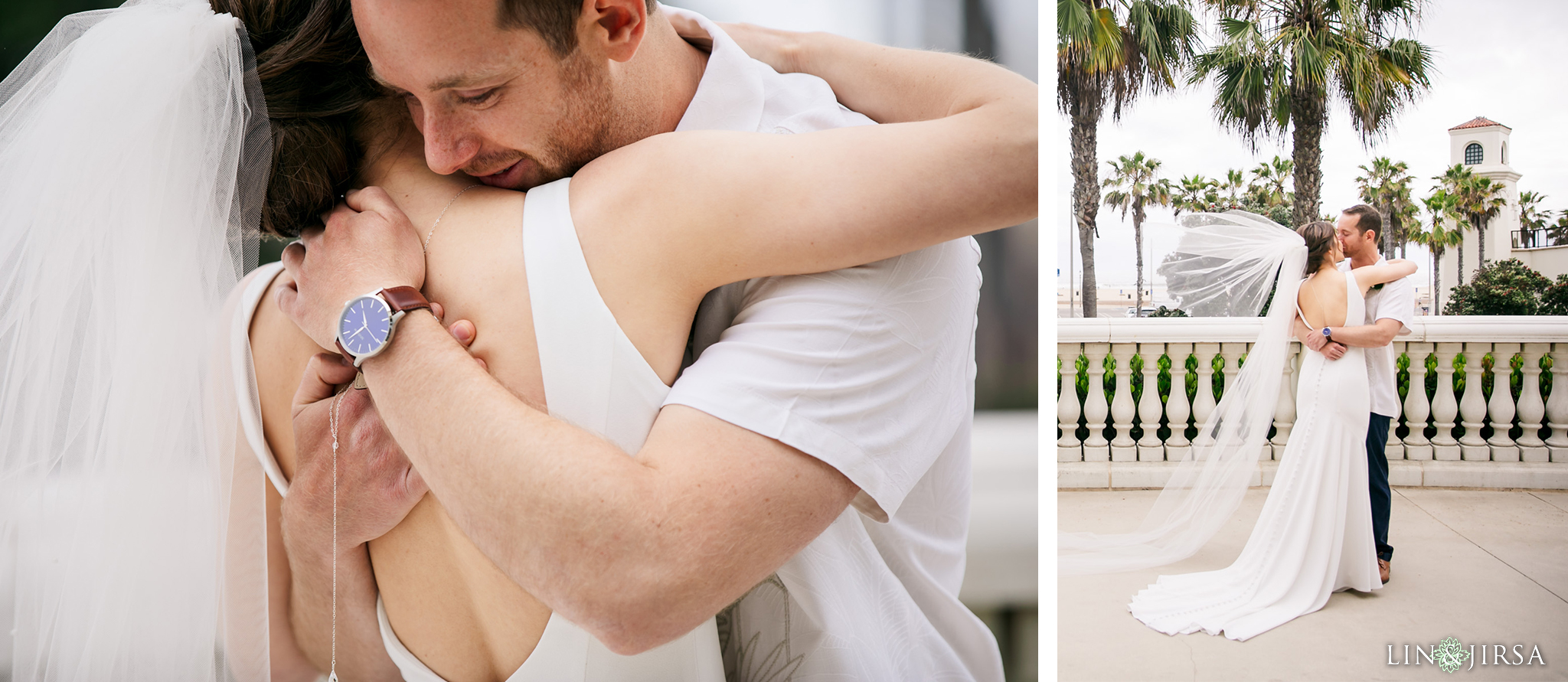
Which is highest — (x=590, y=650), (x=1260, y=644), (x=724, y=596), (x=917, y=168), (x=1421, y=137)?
(x=1421, y=137)

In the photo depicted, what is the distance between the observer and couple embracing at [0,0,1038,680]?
0.81 meters

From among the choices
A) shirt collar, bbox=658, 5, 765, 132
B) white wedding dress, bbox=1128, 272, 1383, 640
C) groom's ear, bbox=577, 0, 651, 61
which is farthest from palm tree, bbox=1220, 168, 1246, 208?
groom's ear, bbox=577, 0, 651, 61

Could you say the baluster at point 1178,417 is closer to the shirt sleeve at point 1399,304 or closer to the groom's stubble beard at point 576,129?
the shirt sleeve at point 1399,304

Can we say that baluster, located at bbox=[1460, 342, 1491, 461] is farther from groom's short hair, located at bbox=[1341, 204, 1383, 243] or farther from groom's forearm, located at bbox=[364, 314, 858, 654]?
groom's forearm, located at bbox=[364, 314, 858, 654]

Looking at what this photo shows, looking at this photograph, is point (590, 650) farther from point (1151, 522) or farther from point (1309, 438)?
point (1309, 438)

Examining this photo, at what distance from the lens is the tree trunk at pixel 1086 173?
1.47 meters

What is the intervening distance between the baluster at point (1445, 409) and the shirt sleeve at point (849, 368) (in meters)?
1.62

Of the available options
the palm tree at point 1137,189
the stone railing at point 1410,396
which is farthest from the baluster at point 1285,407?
the palm tree at point 1137,189

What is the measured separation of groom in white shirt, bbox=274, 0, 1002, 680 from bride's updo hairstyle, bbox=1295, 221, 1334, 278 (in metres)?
1.16

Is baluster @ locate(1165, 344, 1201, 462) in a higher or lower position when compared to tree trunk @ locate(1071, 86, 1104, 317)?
lower

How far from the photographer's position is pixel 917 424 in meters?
0.98

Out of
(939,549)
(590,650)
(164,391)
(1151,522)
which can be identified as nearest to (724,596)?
(590,650)

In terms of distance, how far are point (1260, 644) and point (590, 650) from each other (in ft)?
6.00

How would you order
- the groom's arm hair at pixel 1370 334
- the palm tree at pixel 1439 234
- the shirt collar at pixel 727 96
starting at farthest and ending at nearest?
1. the groom's arm hair at pixel 1370 334
2. the palm tree at pixel 1439 234
3. the shirt collar at pixel 727 96
